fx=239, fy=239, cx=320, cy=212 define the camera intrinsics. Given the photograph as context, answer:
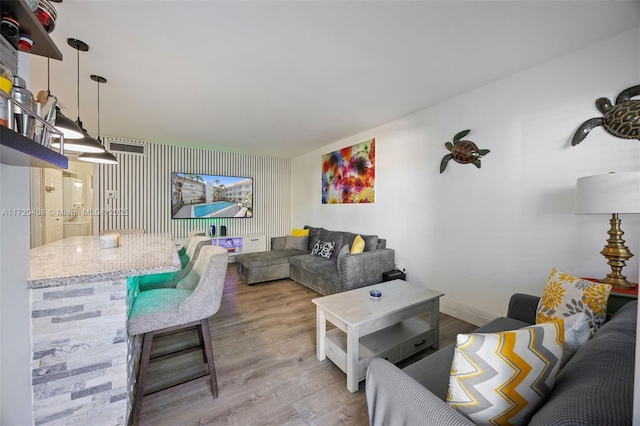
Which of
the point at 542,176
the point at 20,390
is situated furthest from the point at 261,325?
the point at 542,176

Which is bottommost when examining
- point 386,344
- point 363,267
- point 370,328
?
point 386,344

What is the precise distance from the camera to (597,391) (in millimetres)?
665

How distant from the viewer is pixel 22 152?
2.28 feet

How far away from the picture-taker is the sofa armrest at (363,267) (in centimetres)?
316

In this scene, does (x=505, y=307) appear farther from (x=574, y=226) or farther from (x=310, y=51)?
(x=310, y=51)

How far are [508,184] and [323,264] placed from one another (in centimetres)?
249

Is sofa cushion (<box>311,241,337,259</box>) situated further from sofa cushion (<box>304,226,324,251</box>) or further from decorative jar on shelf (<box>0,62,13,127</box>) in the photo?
decorative jar on shelf (<box>0,62,13,127</box>)

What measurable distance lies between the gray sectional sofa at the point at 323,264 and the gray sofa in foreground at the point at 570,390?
1.92 meters

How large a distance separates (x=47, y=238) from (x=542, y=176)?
7140 millimetres

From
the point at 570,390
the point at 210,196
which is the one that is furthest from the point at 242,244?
the point at 570,390

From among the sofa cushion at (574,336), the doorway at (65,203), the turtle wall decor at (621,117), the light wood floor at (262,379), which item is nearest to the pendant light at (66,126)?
the light wood floor at (262,379)

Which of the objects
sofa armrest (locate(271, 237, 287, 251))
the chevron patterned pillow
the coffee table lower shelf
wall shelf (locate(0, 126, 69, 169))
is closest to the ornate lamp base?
the coffee table lower shelf

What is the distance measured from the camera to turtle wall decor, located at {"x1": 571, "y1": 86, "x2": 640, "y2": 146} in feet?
5.60

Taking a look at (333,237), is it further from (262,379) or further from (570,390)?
(570,390)
